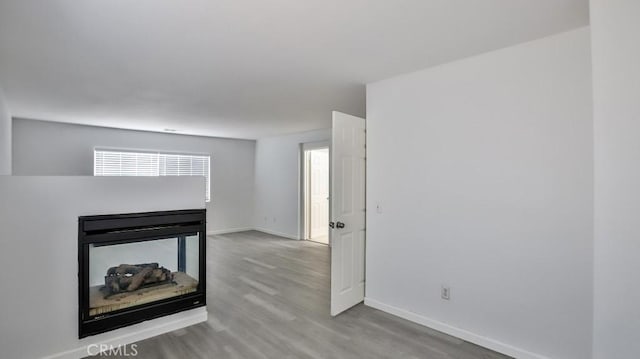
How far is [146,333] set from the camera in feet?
8.74

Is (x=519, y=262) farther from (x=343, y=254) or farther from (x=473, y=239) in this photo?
(x=343, y=254)

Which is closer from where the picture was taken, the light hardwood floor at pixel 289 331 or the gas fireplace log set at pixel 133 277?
the light hardwood floor at pixel 289 331

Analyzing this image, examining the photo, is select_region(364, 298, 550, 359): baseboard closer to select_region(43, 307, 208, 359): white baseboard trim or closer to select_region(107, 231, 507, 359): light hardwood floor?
select_region(107, 231, 507, 359): light hardwood floor

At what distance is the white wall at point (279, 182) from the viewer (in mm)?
6914

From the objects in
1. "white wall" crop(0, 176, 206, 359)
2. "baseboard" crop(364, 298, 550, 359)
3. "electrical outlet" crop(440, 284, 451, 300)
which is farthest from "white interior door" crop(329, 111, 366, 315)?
"white wall" crop(0, 176, 206, 359)

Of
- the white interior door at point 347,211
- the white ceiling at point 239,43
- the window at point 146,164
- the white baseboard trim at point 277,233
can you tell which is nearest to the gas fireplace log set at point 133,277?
the white interior door at point 347,211

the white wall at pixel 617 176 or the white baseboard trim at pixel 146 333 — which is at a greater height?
the white wall at pixel 617 176

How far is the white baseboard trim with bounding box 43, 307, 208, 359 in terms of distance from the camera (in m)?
2.34

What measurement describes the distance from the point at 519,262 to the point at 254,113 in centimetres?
386

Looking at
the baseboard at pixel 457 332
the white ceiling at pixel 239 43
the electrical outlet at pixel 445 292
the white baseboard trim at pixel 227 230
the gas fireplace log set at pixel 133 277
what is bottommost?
the baseboard at pixel 457 332

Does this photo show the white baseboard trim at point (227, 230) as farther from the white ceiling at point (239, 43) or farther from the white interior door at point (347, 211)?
the white interior door at point (347, 211)

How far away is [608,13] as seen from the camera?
1.33 metres

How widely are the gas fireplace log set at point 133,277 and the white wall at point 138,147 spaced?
13.5ft

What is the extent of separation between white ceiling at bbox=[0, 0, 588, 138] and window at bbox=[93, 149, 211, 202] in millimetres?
2079
